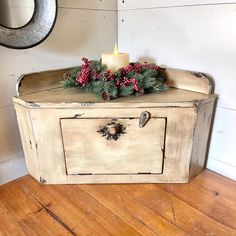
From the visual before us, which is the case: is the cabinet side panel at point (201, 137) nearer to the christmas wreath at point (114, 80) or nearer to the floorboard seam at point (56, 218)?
the christmas wreath at point (114, 80)

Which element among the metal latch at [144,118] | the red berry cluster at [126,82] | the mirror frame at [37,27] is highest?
the mirror frame at [37,27]

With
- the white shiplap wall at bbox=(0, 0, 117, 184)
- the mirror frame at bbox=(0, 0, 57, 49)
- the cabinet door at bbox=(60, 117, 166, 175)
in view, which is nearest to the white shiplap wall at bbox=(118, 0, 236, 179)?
the white shiplap wall at bbox=(0, 0, 117, 184)

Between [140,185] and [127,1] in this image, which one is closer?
[140,185]

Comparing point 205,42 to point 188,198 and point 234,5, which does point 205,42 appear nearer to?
point 234,5

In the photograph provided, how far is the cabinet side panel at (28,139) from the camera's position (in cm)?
67

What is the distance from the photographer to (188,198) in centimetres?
67

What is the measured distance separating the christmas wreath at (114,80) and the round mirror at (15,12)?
0.19 m

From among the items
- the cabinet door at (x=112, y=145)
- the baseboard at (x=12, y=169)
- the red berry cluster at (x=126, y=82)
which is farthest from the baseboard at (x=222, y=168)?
the baseboard at (x=12, y=169)

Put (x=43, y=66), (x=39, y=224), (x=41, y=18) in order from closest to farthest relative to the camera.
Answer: (x=39, y=224), (x=41, y=18), (x=43, y=66)

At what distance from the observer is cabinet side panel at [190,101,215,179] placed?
68 cm

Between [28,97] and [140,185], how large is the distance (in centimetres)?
41

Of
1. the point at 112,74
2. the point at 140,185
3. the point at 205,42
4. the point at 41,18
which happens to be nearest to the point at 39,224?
the point at 140,185

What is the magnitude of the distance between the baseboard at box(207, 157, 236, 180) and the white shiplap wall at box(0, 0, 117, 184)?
55 centimetres

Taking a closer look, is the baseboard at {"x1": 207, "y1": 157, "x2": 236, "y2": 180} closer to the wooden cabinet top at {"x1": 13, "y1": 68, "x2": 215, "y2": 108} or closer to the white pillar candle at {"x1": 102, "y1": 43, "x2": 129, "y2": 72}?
the wooden cabinet top at {"x1": 13, "y1": 68, "x2": 215, "y2": 108}
